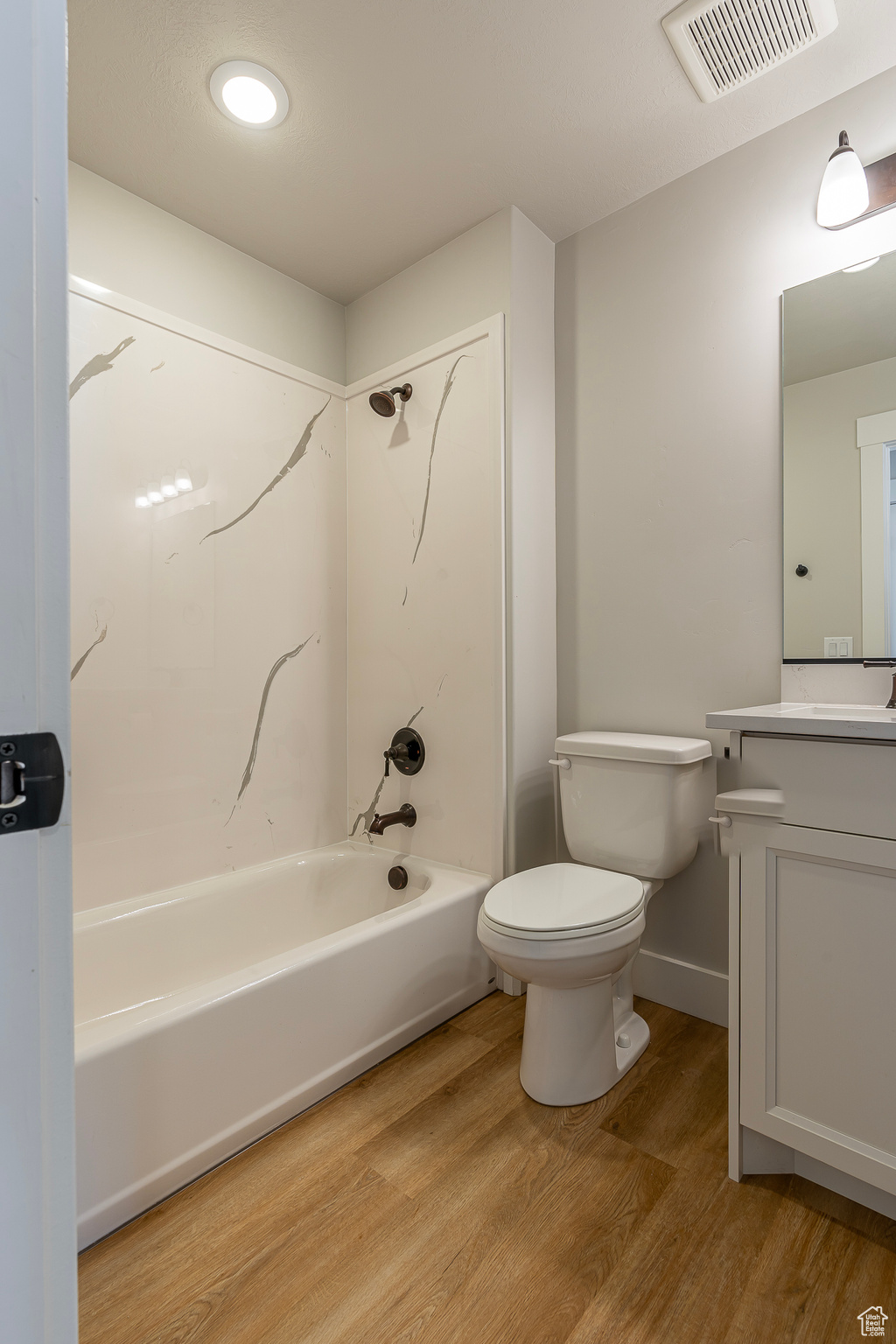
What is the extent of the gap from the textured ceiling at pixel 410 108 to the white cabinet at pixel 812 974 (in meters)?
1.63

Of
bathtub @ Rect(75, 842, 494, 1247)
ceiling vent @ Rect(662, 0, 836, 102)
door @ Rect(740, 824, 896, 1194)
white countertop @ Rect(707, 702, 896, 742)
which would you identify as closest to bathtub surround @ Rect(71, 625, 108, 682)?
bathtub @ Rect(75, 842, 494, 1247)

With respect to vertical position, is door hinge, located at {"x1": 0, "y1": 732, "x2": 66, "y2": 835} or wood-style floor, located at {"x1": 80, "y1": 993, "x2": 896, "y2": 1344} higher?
door hinge, located at {"x1": 0, "y1": 732, "x2": 66, "y2": 835}

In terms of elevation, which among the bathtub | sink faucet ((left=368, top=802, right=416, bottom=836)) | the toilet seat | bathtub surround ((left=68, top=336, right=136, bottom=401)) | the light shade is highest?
the light shade

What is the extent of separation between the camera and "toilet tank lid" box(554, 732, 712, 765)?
170cm

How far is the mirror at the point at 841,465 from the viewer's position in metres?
1.59

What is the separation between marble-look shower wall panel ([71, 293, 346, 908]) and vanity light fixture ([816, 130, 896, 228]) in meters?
1.65

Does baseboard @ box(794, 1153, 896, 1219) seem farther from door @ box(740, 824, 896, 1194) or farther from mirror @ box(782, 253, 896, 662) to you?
mirror @ box(782, 253, 896, 662)

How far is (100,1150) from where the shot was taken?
46.6 inches

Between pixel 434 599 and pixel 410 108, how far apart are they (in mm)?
1324

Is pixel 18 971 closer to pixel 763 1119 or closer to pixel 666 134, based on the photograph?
pixel 763 1119

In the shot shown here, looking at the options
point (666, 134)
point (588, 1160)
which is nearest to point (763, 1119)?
point (588, 1160)

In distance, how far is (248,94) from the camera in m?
1.62

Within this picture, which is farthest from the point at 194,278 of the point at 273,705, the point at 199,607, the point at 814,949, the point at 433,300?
the point at 814,949

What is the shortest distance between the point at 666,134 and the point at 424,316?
0.87 metres
